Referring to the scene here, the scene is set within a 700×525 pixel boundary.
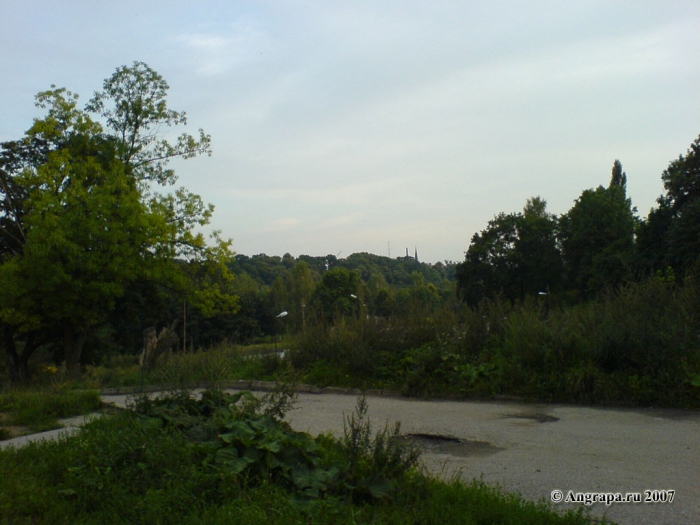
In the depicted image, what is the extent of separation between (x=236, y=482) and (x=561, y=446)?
13.4 ft

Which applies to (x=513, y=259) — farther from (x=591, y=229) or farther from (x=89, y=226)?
(x=89, y=226)

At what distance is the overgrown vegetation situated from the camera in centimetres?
457

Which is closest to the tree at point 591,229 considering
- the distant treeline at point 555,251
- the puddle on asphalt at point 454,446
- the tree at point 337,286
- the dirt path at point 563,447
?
the distant treeline at point 555,251

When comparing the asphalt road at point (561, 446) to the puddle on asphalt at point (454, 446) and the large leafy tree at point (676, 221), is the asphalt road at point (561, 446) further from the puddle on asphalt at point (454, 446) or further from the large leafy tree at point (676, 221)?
the large leafy tree at point (676, 221)

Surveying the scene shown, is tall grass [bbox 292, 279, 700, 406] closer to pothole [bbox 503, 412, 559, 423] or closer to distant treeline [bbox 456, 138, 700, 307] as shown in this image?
→ pothole [bbox 503, 412, 559, 423]

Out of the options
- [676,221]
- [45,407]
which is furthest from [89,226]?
[676,221]

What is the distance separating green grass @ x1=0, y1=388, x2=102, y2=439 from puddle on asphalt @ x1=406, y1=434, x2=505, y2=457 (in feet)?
17.0

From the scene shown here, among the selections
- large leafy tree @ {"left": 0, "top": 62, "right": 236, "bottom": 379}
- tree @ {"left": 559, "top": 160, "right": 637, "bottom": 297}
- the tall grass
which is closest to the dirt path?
the tall grass

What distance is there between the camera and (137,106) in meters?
28.6

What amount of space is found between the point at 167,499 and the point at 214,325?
56812mm

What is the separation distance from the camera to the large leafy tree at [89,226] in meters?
22.4

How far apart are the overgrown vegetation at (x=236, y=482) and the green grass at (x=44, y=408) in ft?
9.56

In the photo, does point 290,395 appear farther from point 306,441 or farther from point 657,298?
point 657,298

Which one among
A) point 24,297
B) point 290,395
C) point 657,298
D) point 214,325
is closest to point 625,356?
point 657,298
